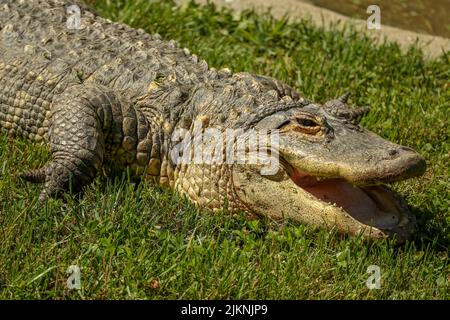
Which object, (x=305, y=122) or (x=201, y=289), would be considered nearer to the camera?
(x=201, y=289)

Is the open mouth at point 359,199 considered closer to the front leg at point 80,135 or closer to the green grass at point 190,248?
the green grass at point 190,248

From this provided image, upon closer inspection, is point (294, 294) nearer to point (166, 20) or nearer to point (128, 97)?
point (128, 97)

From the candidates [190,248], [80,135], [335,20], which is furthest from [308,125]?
[335,20]

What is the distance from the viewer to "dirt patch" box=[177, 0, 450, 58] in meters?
9.23

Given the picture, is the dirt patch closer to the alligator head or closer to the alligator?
the alligator

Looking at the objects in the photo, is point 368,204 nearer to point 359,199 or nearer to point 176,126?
point 359,199

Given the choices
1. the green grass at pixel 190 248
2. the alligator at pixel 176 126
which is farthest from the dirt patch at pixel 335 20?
the alligator at pixel 176 126

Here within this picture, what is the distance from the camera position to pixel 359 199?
19.9ft

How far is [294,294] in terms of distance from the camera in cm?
534

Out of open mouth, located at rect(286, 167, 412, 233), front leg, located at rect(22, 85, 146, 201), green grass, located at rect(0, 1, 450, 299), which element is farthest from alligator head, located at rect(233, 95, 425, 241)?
front leg, located at rect(22, 85, 146, 201)

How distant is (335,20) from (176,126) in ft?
11.5

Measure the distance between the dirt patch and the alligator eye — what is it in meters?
3.16
